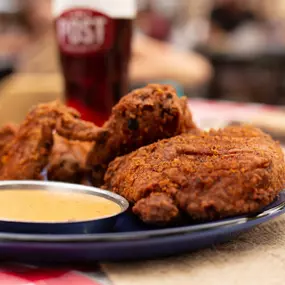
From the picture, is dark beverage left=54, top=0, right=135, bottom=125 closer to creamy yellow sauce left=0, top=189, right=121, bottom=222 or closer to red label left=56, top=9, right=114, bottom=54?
red label left=56, top=9, right=114, bottom=54

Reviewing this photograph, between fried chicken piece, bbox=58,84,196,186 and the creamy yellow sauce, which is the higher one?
fried chicken piece, bbox=58,84,196,186

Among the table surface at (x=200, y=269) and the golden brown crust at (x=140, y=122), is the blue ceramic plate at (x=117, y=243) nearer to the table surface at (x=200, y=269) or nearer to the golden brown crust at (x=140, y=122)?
the table surface at (x=200, y=269)

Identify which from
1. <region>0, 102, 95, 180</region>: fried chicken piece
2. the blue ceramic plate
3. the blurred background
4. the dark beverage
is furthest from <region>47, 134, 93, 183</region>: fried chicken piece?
the blurred background

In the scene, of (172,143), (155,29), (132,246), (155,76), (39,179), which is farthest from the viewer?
(155,29)

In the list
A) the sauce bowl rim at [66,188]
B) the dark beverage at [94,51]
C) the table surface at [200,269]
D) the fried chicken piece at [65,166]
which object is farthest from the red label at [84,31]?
the table surface at [200,269]

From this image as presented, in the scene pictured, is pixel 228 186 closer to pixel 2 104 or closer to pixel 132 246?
pixel 132 246

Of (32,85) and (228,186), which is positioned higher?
(228,186)

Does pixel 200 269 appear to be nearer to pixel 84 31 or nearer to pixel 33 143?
pixel 33 143

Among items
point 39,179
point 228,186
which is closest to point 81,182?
point 39,179
